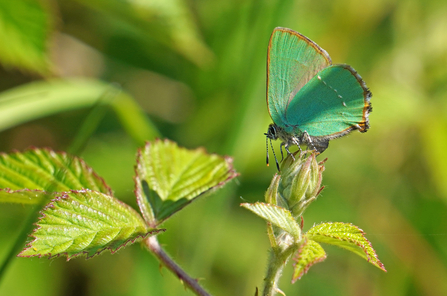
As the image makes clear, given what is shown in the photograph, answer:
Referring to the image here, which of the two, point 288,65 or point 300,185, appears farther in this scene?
point 288,65

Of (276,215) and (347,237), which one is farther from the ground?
(276,215)

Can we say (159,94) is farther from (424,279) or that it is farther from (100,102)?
(424,279)

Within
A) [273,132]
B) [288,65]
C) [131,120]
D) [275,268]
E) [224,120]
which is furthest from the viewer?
[224,120]

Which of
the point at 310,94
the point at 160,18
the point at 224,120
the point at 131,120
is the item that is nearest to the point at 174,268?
the point at 310,94

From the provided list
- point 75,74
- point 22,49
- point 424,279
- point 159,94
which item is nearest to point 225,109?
point 159,94

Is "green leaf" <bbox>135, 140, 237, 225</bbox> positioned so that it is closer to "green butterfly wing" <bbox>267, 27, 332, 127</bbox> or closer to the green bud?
the green bud

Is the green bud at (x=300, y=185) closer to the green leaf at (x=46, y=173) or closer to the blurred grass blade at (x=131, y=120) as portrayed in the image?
the green leaf at (x=46, y=173)

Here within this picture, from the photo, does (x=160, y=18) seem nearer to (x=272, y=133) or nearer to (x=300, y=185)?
(x=272, y=133)
